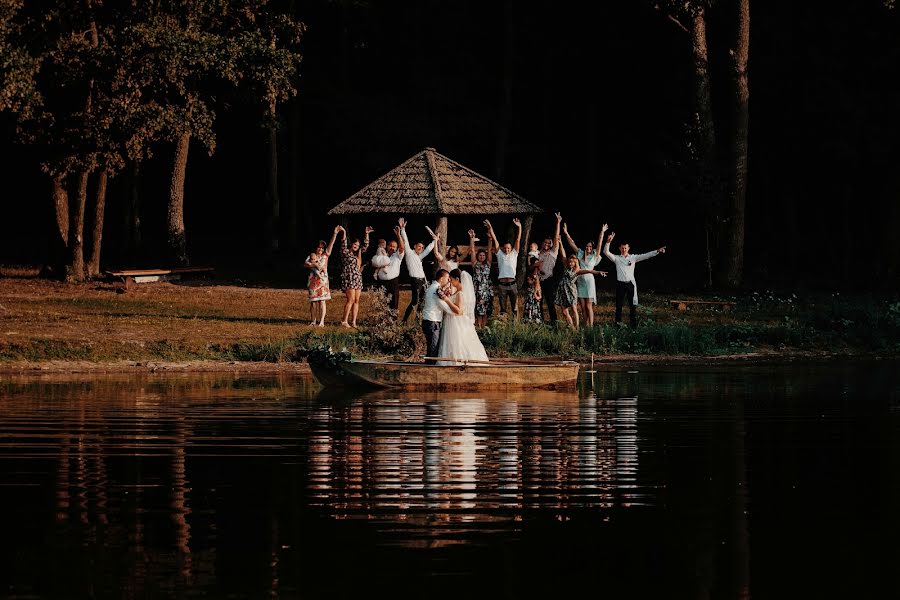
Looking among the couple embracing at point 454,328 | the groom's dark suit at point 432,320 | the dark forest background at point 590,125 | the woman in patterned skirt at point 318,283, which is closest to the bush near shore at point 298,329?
the woman in patterned skirt at point 318,283

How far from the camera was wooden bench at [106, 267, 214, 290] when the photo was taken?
4109 centimetres

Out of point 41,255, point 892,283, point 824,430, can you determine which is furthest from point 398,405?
point 41,255

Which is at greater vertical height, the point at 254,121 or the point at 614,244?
the point at 254,121

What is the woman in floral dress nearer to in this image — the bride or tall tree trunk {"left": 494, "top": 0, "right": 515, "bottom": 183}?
the bride

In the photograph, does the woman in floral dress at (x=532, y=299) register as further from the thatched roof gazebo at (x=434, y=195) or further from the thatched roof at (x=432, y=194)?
the thatched roof at (x=432, y=194)

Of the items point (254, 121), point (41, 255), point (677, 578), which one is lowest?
point (677, 578)

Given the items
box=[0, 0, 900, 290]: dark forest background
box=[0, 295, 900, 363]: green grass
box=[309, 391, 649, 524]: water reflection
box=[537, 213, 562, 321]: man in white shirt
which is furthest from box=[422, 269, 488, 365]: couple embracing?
box=[0, 0, 900, 290]: dark forest background

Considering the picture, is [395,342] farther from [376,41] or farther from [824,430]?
[376,41]

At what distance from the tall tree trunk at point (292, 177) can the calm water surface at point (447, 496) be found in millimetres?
36700

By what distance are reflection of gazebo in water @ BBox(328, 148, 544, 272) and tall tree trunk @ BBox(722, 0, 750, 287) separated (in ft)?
18.7

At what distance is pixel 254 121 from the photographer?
61.8 meters

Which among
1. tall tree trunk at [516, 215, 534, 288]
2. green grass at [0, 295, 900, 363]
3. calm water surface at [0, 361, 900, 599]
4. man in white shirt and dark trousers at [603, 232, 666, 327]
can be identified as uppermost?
tall tree trunk at [516, 215, 534, 288]

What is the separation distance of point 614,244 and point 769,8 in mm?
11552

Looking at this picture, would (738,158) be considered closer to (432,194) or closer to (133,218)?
(432,194)
